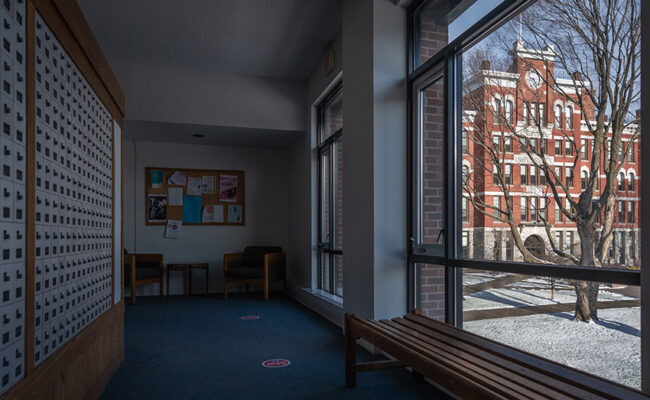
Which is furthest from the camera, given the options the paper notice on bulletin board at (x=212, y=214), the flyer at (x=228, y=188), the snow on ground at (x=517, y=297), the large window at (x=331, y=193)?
the flyer at (x=228, y=188)

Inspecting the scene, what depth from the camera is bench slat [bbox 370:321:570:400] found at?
1.55 metres

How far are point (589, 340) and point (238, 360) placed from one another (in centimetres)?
238

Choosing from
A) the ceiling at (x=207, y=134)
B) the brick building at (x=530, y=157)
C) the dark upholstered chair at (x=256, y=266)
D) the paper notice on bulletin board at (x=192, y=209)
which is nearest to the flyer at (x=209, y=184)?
the paper notice on bulletin board at (x=192, y=209)

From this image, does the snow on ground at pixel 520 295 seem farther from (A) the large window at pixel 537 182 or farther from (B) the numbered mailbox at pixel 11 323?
(B) the numbered mailbox at pixel 11 323

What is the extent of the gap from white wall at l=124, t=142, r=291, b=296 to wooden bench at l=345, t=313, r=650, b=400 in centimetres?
Answer: 499

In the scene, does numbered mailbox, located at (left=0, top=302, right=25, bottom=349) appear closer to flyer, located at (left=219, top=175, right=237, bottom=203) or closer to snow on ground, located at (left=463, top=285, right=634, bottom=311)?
snow on ground, located at (left=463, top=285, right=634, bottom=311)

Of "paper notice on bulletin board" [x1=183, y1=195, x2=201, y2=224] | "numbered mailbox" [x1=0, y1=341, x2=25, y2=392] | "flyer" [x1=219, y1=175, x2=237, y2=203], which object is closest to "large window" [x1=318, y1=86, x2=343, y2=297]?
"flyer" [x1=219, y1=175, x2=237, y2=203]

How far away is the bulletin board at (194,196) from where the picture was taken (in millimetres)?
7141

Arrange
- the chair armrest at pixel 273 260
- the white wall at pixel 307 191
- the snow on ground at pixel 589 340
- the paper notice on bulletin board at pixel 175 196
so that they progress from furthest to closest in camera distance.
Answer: the paper notice on bulletin board at pixel 175 196, the chair armrest at pixel 273 260, the white wall at pixel 307 191, the snow on ground at pixel 589 340

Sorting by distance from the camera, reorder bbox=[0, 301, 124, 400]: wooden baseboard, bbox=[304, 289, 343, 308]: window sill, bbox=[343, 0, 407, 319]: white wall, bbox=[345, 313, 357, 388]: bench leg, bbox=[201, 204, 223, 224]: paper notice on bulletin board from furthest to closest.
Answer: bbox=[201, 204, 223, 224]: paper notice on bulletin board → bbox=[304, 289, 343, 308]: window sill → bbox=[343, 0, 407, 319]: white wall → bbox=[345, 313, 357, 388]: bench leg → bbox=[0, 301, 124, 400]: wooden baseboard

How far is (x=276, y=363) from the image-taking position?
133 inches

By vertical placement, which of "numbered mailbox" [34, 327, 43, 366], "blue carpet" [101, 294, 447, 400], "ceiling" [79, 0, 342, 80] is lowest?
"blue carpet" [101, 294, 447, 400]

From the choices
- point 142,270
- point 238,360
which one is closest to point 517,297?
point 238,360

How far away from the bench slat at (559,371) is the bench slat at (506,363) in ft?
0.08
